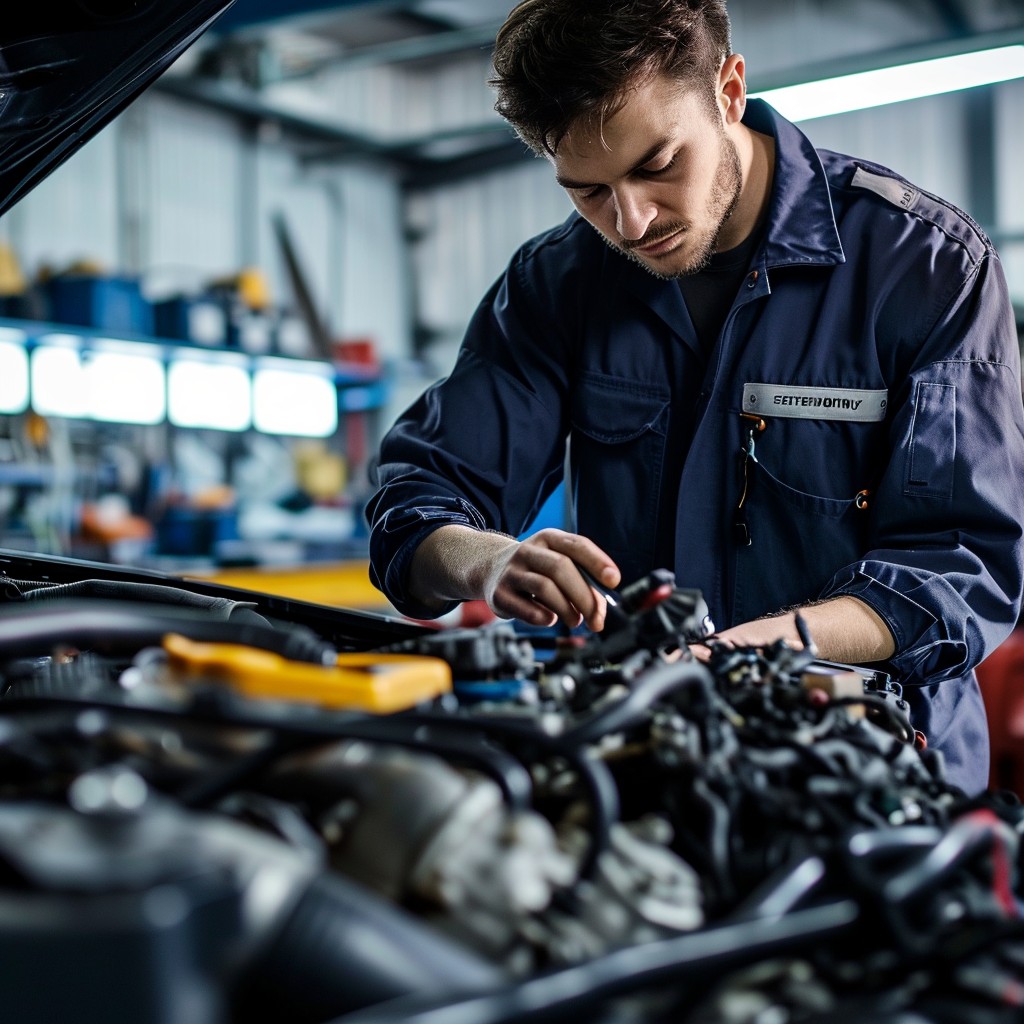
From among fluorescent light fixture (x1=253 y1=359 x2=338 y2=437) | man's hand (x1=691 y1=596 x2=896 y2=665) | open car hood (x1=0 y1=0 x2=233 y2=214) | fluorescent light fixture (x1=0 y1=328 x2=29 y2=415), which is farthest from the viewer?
fluorescent light fixture (x1=253 y1=359 x2=338 y2=437)

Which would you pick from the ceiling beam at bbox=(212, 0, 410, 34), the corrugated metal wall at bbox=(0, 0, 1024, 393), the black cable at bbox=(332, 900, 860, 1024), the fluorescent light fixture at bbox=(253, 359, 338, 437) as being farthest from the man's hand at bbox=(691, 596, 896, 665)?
the corrugated metal wall at bbox=(0, 0, 1024, 393)

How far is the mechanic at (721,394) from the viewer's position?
1259 millimetres

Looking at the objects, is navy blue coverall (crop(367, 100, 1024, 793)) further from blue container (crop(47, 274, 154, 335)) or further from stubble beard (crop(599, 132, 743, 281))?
blue container (crop(47, 274, 154, 335))

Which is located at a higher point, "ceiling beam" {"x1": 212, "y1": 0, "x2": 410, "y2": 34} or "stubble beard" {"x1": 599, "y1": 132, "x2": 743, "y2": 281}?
"ceiling beam" {"x1": 212, "y1": 0, "x2": 410, "y2": 34}

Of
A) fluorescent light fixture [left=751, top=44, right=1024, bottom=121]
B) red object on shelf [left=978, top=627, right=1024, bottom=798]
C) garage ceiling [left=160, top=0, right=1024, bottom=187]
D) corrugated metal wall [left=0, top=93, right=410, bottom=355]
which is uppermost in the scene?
garage ceiling [left=160, top=0, right=1024, bottom=187]

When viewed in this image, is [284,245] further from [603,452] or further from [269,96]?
[603,452]

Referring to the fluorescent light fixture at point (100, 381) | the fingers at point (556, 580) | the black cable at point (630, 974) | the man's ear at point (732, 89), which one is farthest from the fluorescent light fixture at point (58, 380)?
the black cable at point (630, 974)

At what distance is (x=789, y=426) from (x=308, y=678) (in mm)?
1002

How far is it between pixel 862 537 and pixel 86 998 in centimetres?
124

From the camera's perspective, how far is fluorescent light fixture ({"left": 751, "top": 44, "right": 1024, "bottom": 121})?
10.8 feet

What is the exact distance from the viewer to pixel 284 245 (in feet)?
26.9

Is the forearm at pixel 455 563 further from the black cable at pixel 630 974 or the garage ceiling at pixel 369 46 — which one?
the garage ceiling at pixel 369 46

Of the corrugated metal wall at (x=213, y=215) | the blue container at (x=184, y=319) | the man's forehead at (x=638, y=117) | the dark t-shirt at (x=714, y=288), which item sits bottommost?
the dark t-shirt at (x=714, y=288)

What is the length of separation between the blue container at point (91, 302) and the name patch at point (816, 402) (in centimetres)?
474
